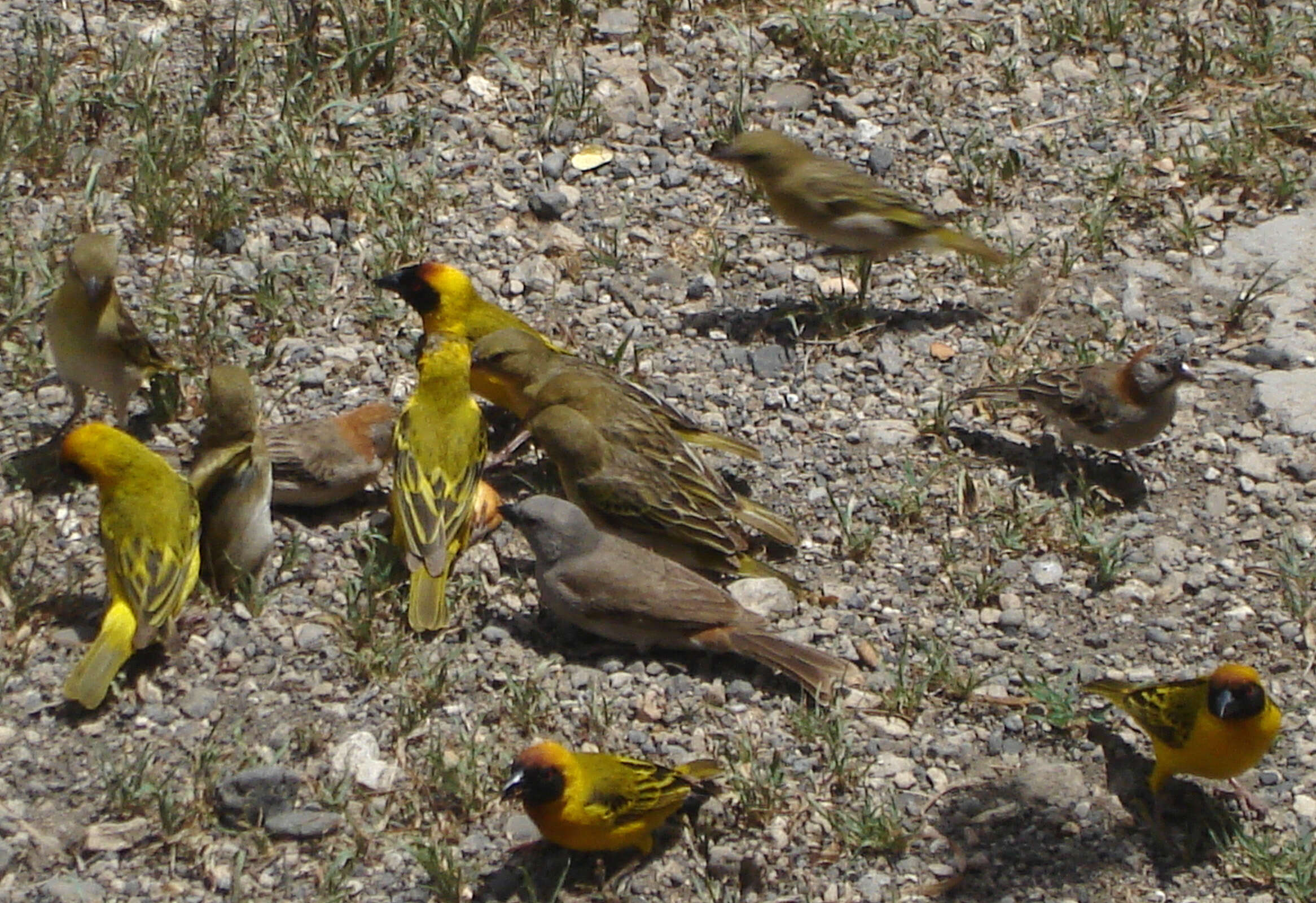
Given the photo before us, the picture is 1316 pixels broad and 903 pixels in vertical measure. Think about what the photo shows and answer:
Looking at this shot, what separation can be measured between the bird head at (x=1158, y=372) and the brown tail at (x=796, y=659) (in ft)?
6.19

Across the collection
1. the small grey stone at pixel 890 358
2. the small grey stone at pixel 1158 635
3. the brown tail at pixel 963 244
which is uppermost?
the brown tail at pixel 963 244

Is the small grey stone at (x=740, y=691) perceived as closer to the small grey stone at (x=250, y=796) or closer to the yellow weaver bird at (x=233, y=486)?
the small grey stone at (x=250, y=796)

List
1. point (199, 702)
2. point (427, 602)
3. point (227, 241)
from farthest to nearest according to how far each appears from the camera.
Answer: point (227, 241) < point (427, 602) < point (199, 702)

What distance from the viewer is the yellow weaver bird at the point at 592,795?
5414 millimetres

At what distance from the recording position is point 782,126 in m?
9.29

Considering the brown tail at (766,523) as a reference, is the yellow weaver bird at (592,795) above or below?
below

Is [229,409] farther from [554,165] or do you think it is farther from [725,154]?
[725,154]

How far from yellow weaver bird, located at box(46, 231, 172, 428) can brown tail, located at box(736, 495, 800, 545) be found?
8.32 feet

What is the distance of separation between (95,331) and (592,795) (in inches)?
120

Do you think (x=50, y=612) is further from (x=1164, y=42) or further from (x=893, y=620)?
(x=1164, y=42)

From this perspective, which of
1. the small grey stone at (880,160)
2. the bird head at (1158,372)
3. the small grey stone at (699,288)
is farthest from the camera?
the small grey stone at (880,160)

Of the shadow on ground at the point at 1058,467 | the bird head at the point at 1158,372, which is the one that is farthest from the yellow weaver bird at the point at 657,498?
the bird head at the point at 1158,372

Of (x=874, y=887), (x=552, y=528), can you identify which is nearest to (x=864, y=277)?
(x=552, y=528)

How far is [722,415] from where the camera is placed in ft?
25.2
